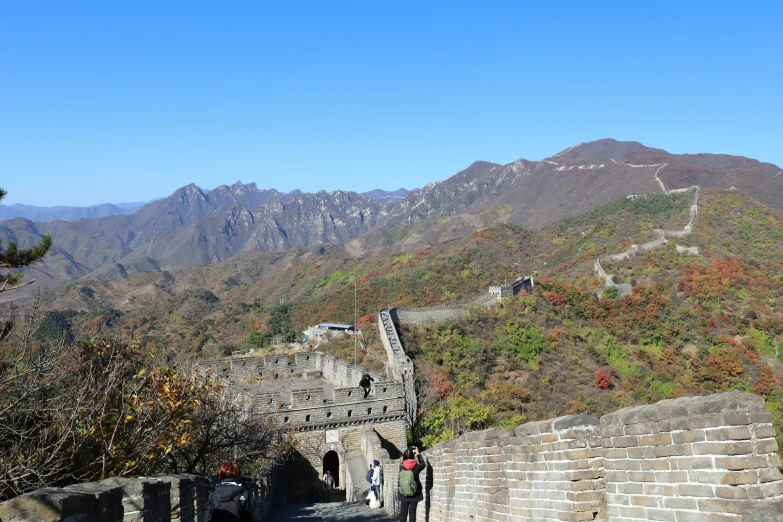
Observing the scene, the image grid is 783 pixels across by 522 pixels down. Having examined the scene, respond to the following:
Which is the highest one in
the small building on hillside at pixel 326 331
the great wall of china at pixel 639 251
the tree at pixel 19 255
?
the great wall of china at pixel 639 251

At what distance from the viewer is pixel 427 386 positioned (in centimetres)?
2928

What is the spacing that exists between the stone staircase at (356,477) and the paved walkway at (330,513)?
2.65ft

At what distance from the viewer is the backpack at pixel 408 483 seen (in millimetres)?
8719

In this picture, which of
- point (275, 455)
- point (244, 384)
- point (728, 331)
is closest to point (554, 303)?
point (728, 331)

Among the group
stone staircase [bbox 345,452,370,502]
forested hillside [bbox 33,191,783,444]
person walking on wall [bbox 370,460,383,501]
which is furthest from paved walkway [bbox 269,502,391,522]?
forested hillside [bbox 33,191,783,444]

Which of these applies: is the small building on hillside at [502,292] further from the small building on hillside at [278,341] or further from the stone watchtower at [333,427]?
the stone watchtower at [333,427]

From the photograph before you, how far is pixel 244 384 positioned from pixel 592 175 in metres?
125

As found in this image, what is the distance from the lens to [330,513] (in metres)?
13.6

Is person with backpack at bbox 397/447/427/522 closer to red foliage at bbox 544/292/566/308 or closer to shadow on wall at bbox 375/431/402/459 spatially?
shadow on wall at bbox 375/431/402/459

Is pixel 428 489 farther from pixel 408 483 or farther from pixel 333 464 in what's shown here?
pixel 333 464

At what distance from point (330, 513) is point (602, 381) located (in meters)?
25.5

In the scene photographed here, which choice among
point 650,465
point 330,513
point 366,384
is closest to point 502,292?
point 366,384

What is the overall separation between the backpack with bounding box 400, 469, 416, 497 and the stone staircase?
7.09 meters

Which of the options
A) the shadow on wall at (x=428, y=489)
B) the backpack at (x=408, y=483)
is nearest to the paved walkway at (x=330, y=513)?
the shadow on wall at (x=428, y=489)
